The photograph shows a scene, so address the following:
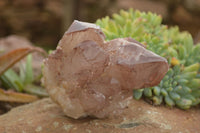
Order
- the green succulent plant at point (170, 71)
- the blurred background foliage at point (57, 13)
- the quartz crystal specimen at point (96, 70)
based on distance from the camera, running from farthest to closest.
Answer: the blurred background foliage at point (57, 13) < the green succulent plant at point (170, 71) < the quartz crystal specimen at point (96, 70)

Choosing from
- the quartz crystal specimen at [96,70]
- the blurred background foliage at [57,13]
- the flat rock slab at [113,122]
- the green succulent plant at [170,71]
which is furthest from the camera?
the blurred background foliage at [57,13]

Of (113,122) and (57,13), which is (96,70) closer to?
(113,122)

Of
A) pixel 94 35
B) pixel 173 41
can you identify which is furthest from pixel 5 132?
pixel 173 41

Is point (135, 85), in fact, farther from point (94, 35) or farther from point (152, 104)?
point (152, 104)

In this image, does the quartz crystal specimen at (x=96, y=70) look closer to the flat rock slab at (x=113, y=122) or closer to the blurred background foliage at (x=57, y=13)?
the flat rock slab at (x=113, y=122)

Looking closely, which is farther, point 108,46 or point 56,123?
point 56,123

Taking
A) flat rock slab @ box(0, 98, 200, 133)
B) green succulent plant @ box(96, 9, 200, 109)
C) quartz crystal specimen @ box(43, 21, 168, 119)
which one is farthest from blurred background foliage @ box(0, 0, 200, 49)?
quartz crystal specimen @ box(43, 21, 168, 119)

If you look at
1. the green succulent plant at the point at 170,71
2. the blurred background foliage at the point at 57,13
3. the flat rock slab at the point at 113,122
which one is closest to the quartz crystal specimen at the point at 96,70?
the flat rock slab at the point at 113,122
